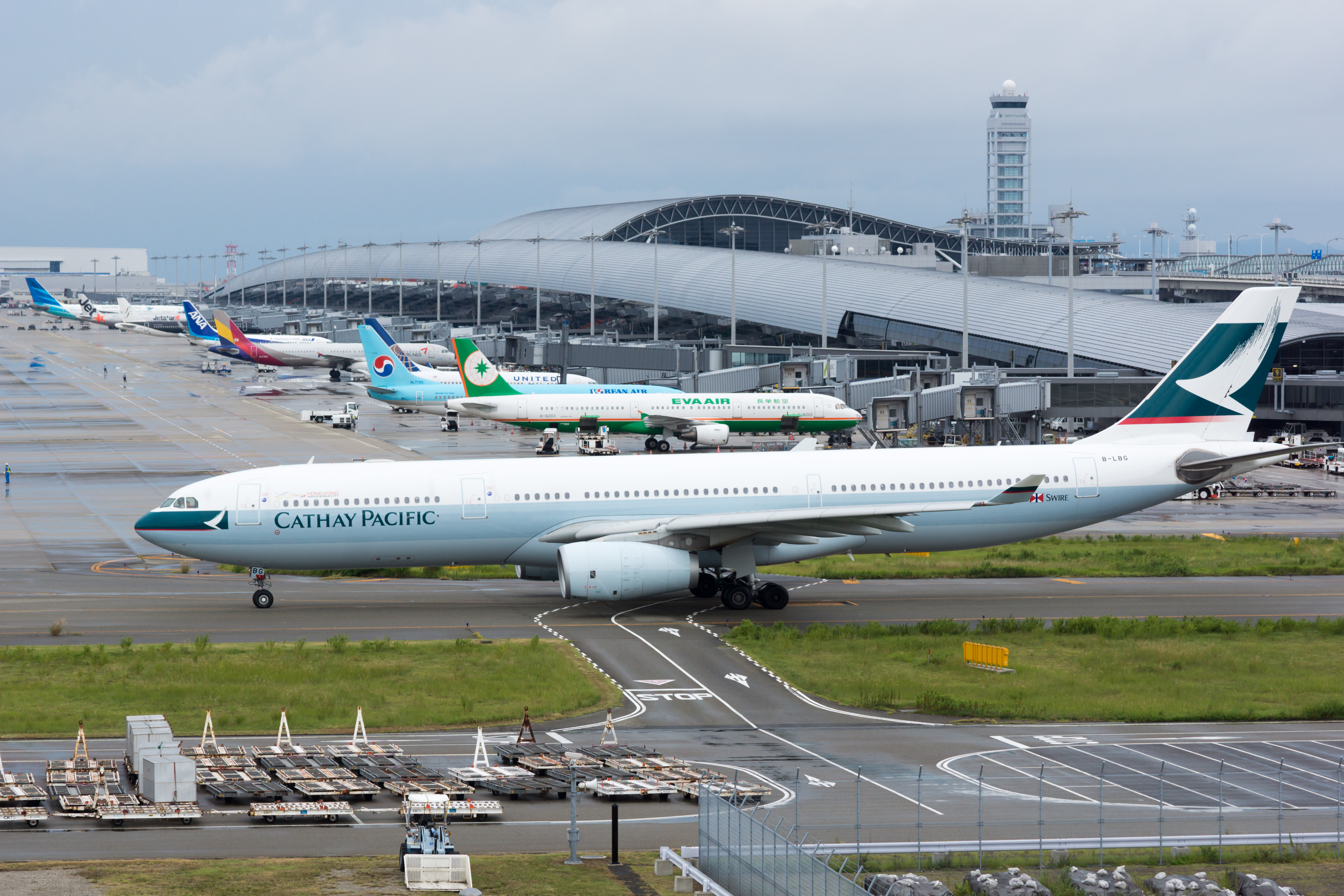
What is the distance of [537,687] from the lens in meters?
32.6

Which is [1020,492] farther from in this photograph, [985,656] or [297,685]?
[297,685]

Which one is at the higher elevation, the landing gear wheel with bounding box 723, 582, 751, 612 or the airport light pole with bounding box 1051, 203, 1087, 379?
the airport light pole with bounding box 1051, 203, 1087, 379

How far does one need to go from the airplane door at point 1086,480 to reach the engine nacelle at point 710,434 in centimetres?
4644

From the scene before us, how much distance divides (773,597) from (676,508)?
412 cm

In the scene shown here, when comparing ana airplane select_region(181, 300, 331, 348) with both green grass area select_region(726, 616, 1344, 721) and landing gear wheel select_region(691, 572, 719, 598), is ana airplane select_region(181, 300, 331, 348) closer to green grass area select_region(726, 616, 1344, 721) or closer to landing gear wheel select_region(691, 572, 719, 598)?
landing gear wheel select_region(691, 572, 719, 598)

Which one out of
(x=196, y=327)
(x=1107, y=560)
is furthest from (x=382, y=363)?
(x=196, y=327)

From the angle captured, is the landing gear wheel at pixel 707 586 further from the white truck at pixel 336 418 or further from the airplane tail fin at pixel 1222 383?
the white truck at pixel 336 418

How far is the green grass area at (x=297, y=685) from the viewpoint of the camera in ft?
98.3

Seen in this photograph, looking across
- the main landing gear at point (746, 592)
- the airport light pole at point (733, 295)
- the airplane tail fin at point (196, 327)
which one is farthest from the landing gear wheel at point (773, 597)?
the airplane tail fin at point (196, 327)

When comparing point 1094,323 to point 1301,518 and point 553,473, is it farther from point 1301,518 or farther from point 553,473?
point 553,473

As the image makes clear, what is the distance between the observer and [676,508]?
43.2 metres

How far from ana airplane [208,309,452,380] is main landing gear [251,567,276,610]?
108m

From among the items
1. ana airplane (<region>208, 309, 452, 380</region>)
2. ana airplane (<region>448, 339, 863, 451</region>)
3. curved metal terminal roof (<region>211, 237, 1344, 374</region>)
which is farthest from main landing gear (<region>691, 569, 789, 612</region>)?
ana airplane (<region>208, 309, 452, 380</region>)

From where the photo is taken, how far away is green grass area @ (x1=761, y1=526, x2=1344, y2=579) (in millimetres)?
50594
